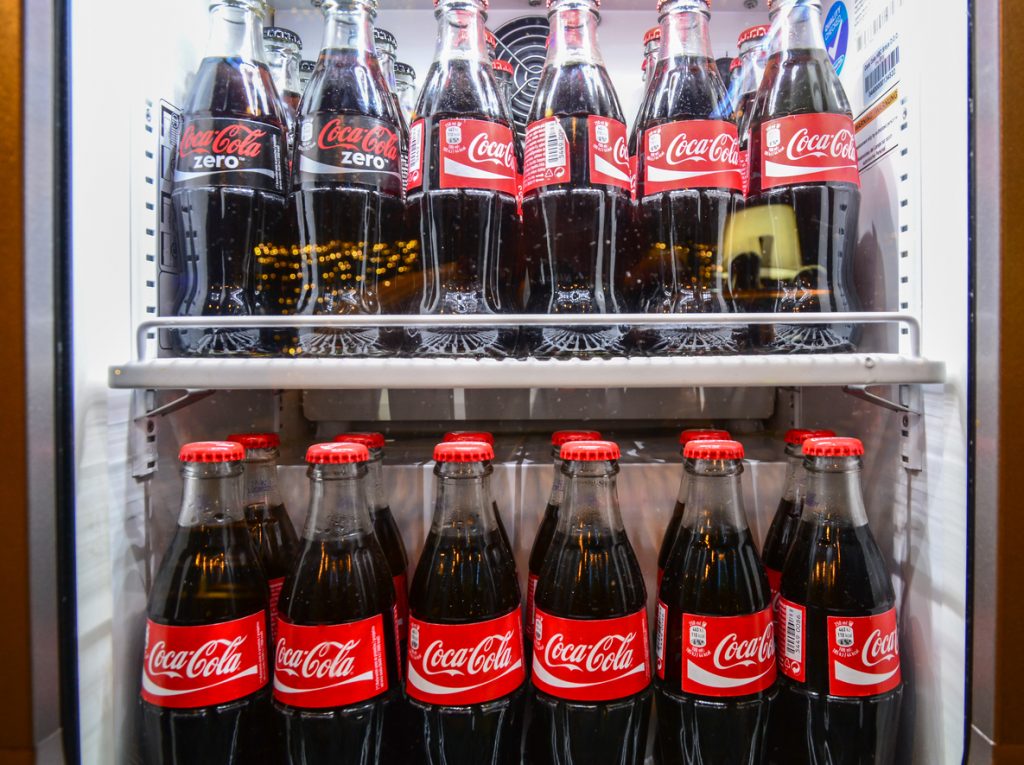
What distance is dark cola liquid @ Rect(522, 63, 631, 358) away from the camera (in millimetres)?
760

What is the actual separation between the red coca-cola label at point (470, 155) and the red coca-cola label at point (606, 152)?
12 cm

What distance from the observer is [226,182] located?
2.41ft

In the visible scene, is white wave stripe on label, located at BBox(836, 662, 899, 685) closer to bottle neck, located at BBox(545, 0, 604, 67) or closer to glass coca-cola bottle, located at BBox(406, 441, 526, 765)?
glass coca-cola bottle, located at BBox(406, 441, 526, 765)

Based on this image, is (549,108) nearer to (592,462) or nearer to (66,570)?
(592,462)

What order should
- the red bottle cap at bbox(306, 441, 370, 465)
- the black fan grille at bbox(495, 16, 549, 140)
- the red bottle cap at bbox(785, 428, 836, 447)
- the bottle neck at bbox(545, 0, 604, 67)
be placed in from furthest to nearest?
the black fan grille at bbox(495, 16, 549, 140), the bottle neck at bbox(545, 0, 604, 67), the red bottle cap at bbox(785, 428, 836, 447), the red bottle cap at bbox(306, 441, 370, 465)

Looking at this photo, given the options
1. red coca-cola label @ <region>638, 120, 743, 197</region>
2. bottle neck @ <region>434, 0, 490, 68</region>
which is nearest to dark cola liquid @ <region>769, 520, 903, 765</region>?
red coca-cola label @ <region>638, 120, 743, 197</region>

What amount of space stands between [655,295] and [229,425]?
66cm

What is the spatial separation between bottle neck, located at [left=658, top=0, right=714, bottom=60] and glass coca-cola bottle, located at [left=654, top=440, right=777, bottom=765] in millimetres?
568

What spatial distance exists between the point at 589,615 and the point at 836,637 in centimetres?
28

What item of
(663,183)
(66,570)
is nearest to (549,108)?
(663,183)

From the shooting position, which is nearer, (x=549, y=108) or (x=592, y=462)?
(x=592, y=462)

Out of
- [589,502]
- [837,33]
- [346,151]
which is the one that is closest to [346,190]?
[346,151]

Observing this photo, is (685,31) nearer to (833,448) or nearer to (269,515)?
(833,448)

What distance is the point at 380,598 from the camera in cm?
69
